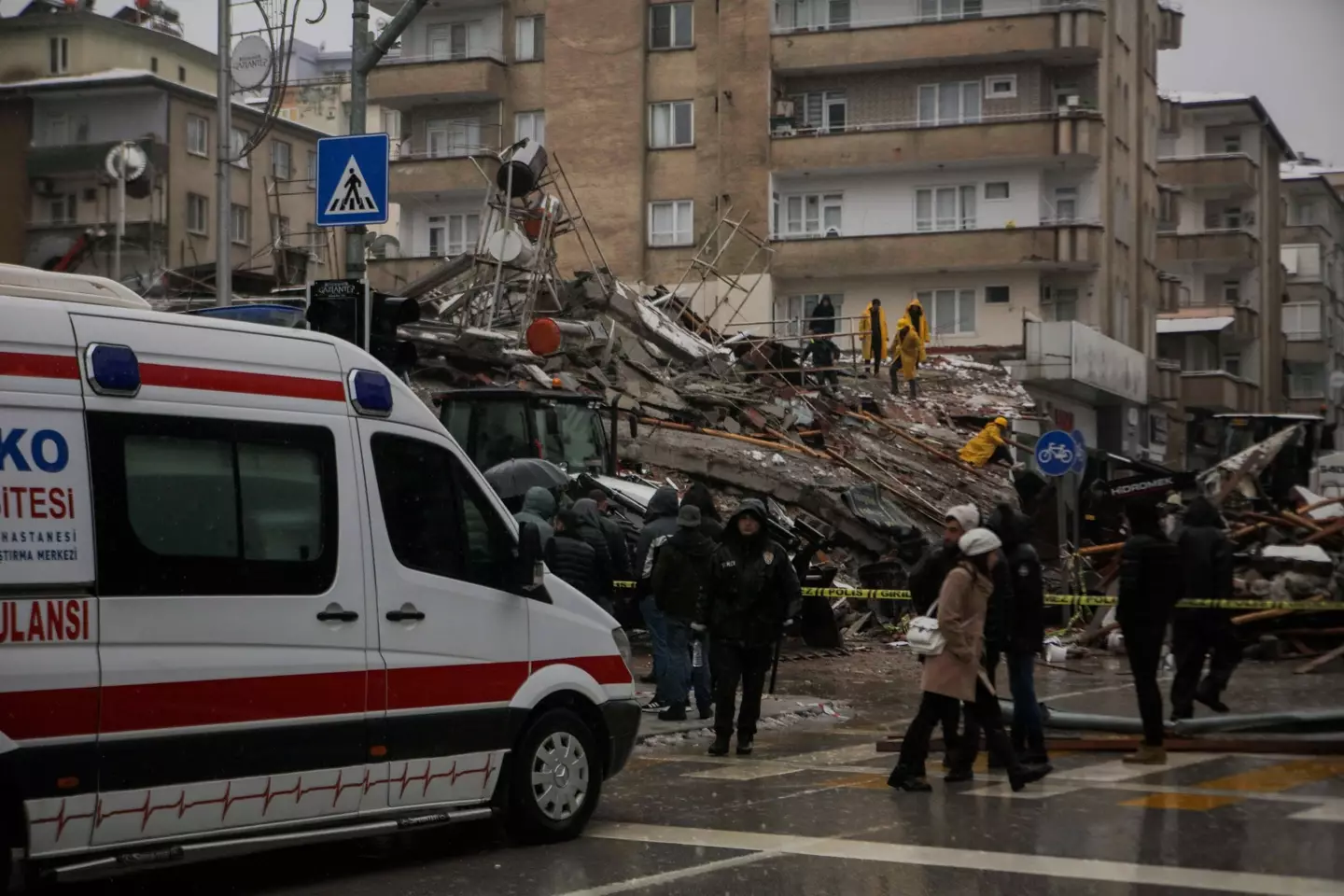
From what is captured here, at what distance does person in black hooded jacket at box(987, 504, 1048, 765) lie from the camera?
11.7 m

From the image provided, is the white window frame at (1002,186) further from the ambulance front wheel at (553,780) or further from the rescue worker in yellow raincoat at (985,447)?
the ambulance front wheel at (553,780)

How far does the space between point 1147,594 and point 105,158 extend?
159 ft

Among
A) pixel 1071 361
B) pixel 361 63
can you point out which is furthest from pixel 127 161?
pixel 361 63

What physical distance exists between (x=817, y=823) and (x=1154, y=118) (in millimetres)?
54890

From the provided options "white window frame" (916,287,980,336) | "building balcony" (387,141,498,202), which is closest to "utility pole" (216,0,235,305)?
"building balcony" (387,141,498,202)

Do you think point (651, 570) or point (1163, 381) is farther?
point (1163, 381)

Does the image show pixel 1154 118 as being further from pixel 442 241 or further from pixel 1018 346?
pixel 442 241

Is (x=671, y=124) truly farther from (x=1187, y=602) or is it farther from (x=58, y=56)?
(x=1187, y=602)

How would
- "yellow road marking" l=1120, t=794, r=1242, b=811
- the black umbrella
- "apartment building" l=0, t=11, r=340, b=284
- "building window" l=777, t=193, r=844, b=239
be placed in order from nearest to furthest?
"yellow road marking" l=1120, t=794, r=1242, b=811 < the black umbrella < "building window" l=777, t=193, r=844, b=239 < "apartment building" l=0, t=11, r=340, b=284

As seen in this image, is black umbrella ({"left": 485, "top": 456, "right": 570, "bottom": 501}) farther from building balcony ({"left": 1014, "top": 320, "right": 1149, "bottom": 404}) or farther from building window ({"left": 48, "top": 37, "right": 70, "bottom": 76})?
building window ({"left": 48, "top": 37, "right": 70, "bottom": 76})

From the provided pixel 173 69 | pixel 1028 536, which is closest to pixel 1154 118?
pixel 173 69

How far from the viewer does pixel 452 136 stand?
182 feet

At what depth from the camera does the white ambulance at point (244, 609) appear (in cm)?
717

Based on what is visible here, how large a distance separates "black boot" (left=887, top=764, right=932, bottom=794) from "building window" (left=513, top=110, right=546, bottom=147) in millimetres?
44195
